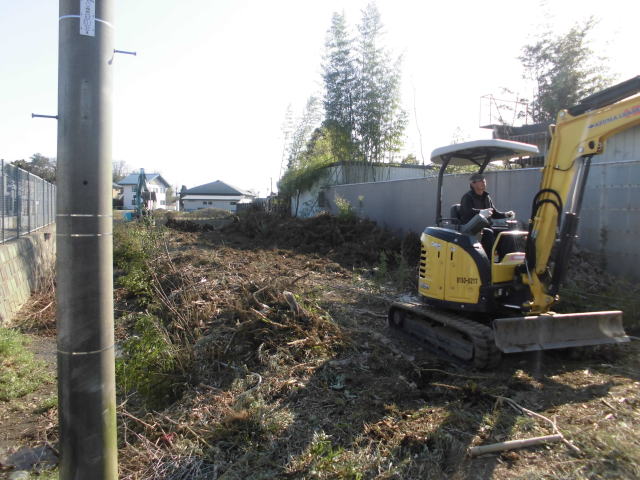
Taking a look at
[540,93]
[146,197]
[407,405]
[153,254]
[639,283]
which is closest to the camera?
[407,405]

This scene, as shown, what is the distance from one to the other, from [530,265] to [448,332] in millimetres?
1172

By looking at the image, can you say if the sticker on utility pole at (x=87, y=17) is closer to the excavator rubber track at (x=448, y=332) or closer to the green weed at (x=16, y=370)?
the green weed at (x=16, y=370)

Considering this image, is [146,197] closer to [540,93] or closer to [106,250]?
[540,93]

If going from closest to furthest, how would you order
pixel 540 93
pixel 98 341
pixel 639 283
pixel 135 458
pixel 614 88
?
pixel 98 341 < pixel 135 458 < pixel 614 88 < pixel 639 283 < pixel 540 93

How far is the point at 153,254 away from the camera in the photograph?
9.73m

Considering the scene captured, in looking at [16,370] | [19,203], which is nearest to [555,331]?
[16,370]

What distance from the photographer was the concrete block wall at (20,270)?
260 inches

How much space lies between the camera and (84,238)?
229 cm

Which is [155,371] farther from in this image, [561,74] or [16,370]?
[561,74]

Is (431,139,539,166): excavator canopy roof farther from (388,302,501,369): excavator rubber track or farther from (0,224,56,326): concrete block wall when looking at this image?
(0,224,56,326): concrete block wall

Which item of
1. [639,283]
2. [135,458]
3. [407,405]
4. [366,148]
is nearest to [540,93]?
[366,148]

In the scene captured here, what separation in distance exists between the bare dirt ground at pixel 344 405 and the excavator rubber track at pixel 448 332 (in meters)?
0.15

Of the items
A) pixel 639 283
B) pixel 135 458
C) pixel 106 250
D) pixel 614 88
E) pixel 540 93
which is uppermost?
pixel 540 93

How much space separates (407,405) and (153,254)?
7168 millimetres
